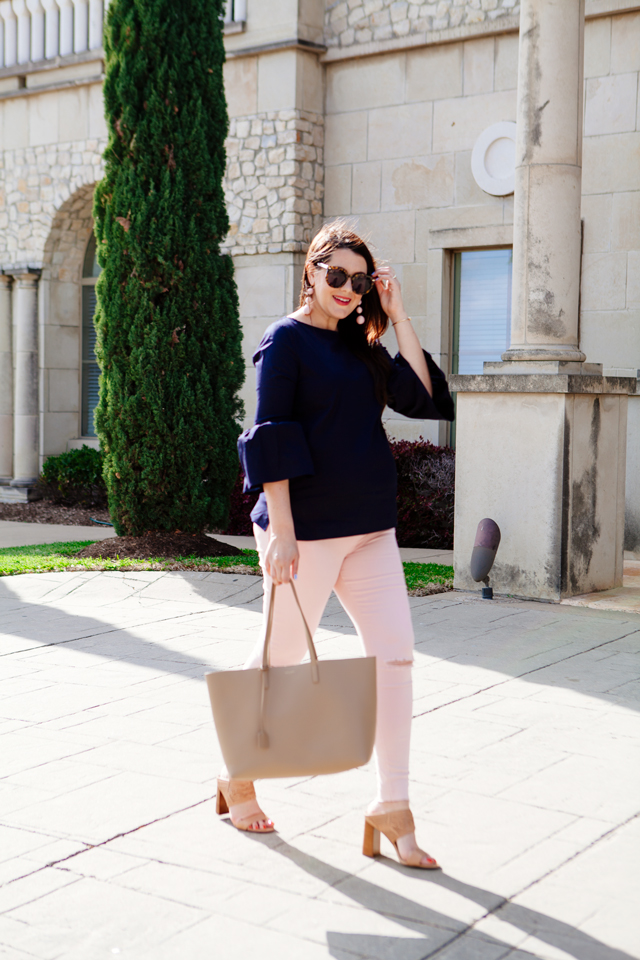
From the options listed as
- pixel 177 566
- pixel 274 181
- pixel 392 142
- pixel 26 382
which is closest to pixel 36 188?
pixel 26 382

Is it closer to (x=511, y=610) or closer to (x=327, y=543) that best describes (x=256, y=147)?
(x=511, y=610)

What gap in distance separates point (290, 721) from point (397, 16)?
10.5m

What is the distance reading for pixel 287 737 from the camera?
3232 millimetres

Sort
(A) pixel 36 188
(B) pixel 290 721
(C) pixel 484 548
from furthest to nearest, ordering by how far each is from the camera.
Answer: (A) pixel 36 188 < (C) pixel 484 548 < (B) pixel 290 721

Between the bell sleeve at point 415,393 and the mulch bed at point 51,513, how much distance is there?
998cm

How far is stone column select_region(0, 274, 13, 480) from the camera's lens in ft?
51.1

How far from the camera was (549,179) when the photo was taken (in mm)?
7965

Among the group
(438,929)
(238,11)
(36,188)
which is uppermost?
(238,11)

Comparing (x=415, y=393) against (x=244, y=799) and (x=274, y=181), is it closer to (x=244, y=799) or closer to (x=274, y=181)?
(x=244, y=799)

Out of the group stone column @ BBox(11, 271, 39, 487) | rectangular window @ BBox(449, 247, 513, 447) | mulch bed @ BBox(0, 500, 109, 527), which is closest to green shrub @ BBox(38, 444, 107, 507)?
mulch bed @ BBox(0, 500, 109, 527)

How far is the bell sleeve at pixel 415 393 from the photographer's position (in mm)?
3668

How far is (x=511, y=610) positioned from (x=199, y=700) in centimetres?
290

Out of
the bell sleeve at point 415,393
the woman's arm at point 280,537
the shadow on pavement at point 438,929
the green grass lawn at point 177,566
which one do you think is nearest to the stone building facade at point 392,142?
the green grass lawn at point 177,566

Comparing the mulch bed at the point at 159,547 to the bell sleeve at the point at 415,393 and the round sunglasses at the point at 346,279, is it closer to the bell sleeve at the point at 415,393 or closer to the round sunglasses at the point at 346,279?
the bell sleeve at the point at 415,393
